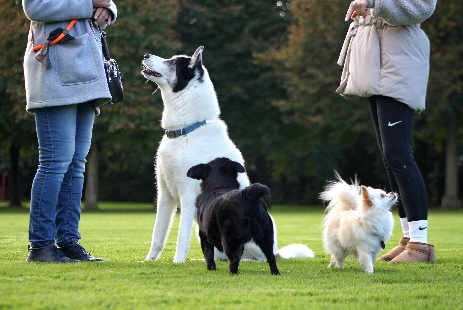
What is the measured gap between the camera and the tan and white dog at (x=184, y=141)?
6.17m

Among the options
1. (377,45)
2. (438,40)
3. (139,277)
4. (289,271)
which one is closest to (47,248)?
(139,277)

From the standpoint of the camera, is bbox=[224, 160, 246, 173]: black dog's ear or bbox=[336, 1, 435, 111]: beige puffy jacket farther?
bbox=[336, 1, 435, 111]: beige puffy jacket

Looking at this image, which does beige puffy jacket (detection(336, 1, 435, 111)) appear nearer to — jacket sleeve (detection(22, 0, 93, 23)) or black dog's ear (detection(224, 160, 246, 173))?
black dog's ear (detection(224, 160, 246, 173))

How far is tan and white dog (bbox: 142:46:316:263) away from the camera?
6172mm

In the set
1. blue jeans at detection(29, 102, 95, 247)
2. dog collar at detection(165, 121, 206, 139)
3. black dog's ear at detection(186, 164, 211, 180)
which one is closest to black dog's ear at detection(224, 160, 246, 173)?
black dog's ear at detection(186, 164, 211, 180)

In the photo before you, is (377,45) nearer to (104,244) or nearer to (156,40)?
(104,244)

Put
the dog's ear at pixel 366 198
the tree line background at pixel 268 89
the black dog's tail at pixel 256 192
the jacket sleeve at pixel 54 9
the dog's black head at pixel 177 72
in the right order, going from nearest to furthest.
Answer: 1. the black dog's tail at pixel 256 192
2. the jacket sleeve at pixel 54 9
3. the dog's ear at pixel 366 198
4. the dog's black head at pixel 177 72
5. the tree line background at pixel 268 89

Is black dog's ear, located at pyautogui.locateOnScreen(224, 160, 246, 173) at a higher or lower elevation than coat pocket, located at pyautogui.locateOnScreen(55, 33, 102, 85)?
lower

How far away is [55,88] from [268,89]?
948 inches

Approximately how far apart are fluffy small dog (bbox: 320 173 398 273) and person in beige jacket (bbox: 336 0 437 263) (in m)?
0.54

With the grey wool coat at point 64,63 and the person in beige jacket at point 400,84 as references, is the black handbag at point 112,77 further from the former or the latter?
the person in beige jacket at point 400,84

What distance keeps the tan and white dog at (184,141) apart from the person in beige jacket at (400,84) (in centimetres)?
117

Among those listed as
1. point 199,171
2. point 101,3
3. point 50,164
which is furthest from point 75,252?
point 101,3

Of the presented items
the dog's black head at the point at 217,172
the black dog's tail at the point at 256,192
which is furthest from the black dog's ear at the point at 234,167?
the black dog's tail at the point at 256,192
